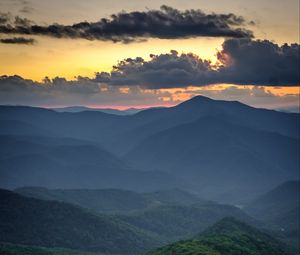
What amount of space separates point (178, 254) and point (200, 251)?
944cm

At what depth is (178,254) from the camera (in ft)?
653

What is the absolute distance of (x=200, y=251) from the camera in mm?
198000
